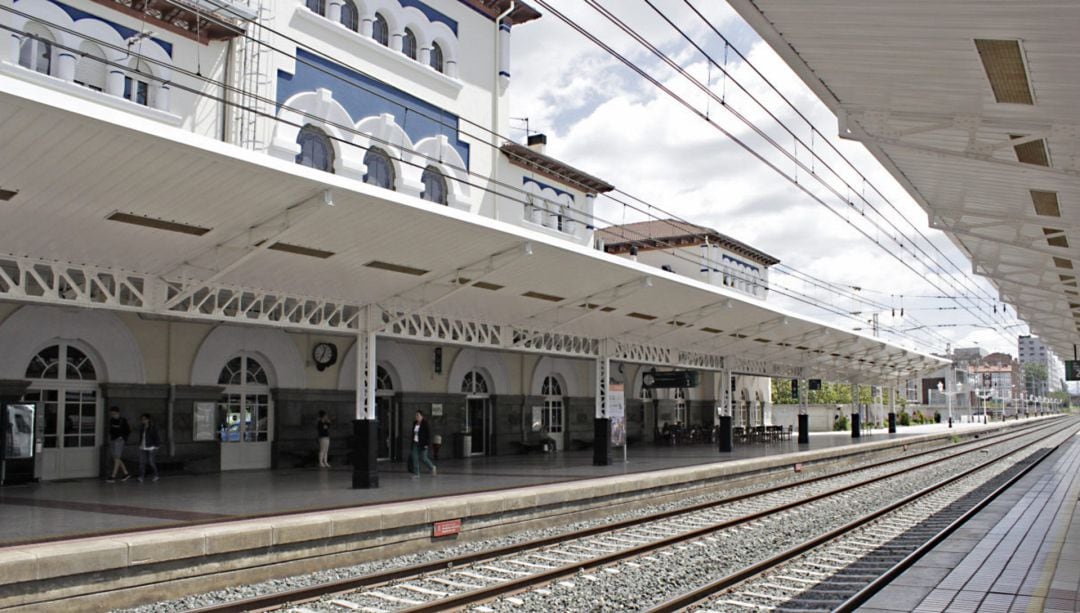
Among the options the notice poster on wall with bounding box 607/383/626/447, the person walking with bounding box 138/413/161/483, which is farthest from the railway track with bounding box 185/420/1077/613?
the person walking with bounding box 138/413/161/483

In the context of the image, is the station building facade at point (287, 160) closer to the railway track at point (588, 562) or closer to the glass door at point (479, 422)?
the glass door at point (479, 422)

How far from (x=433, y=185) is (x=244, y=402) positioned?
8037mm

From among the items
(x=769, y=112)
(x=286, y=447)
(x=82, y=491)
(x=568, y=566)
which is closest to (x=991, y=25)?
(x=769, y=112)

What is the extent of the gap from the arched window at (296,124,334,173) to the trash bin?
8.06 meters

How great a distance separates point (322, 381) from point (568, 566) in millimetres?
11925

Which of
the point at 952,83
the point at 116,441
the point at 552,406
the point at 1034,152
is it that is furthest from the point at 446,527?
the point at 552,406

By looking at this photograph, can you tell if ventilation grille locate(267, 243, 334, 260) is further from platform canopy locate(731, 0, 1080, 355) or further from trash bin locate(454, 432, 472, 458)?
trash bin locate(454, 432, 472, 458)

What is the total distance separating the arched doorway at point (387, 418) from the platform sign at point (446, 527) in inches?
399

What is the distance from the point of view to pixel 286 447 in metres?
19.9

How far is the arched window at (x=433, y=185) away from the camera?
24.0 metres

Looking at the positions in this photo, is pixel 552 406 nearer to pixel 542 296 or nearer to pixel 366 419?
pixel 542 296

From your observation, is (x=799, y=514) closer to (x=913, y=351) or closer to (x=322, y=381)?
(x=322, y=381)

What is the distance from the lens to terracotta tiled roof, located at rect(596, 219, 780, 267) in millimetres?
42188

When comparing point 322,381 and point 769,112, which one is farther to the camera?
point 322,381
